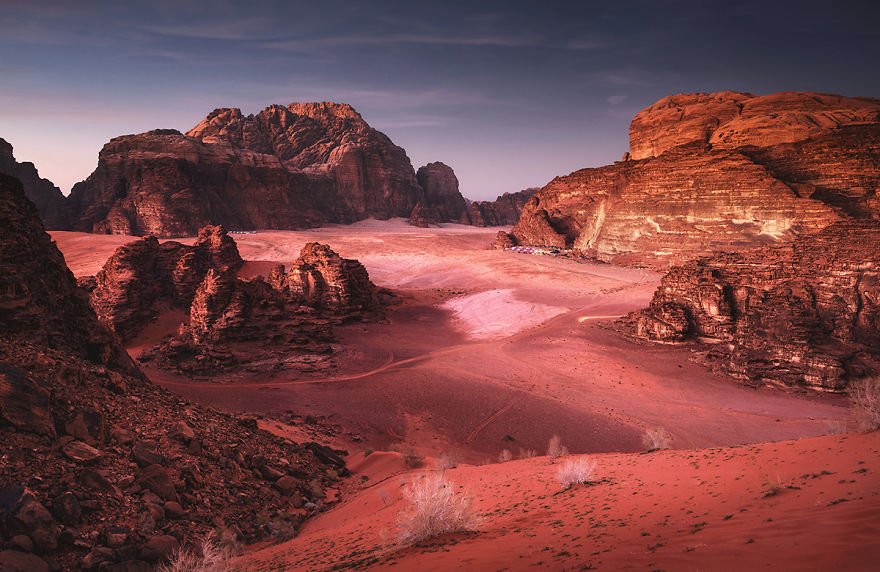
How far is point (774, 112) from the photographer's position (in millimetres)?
38125

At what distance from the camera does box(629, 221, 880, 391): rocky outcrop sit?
1644 cm

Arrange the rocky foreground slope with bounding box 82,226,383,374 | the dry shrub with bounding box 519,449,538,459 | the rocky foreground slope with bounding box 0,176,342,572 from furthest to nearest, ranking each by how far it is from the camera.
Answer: the rocky foreground slope with bounding box 82,226,383,374
the dry shrub with bounding box 519,449,538,459
the rocky foreground slope with bounding box 0,176,342,572

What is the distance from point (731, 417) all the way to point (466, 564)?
517 inches

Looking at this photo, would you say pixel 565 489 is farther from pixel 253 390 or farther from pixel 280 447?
pixel 253 390

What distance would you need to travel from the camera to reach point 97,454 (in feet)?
19.6

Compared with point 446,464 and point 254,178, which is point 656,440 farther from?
point 254,178

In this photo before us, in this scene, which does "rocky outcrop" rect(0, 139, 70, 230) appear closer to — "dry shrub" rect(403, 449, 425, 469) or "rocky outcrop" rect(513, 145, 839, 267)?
"rocky outcrop" rect(513, 145, 839, 267)

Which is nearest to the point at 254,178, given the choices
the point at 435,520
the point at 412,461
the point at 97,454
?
the point at 412,461

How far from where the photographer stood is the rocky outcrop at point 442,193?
9456cm

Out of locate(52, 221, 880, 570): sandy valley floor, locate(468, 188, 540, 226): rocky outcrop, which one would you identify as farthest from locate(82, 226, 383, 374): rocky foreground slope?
locate(468, 188, 540, 226): rocky outcrop

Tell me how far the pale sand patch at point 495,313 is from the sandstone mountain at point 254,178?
3936cm

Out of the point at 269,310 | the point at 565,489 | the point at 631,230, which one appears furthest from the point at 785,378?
the point at 631,230

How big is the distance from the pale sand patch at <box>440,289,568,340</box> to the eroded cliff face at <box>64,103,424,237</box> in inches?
1550

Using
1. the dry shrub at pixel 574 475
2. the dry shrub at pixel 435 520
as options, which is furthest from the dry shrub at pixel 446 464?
the dry shrub at pixel 435 520
